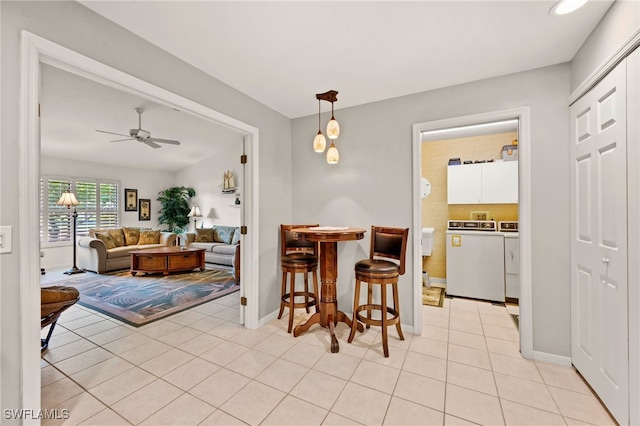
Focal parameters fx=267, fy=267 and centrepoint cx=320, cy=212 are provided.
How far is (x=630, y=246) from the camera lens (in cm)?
146

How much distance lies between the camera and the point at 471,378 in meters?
1.97

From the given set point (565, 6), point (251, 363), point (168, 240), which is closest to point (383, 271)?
point (251, 363)

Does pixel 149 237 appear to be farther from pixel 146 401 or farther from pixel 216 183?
pixel 146 401

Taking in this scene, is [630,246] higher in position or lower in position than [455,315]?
higher

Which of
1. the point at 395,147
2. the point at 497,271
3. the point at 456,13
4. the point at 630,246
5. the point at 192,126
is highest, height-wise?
the point at 192,126

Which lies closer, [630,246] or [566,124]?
[630,246]

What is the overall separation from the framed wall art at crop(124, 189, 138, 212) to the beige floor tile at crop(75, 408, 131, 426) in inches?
268

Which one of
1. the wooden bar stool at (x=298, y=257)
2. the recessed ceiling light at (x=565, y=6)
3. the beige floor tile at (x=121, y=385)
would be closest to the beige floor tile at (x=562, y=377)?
the wooden bar stool at (x=298, y=257)

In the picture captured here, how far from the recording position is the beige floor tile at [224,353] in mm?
2222

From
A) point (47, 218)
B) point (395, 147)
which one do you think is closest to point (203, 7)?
point (395, 147)

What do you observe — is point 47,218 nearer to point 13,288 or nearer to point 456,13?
point 13,288

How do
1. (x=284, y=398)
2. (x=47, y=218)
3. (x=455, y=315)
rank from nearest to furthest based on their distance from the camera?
(x=284, y=398) → (x=455, y=315) → (x=47, y=218)

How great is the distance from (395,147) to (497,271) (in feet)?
7.59

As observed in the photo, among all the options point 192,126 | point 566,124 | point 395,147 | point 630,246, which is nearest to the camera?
point 630,246
